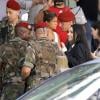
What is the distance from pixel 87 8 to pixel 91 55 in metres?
7.02

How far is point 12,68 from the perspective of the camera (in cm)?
728

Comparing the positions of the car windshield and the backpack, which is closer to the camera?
the car windshield

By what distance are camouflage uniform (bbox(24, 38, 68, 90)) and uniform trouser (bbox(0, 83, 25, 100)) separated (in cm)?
11

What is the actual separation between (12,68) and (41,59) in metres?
0.45

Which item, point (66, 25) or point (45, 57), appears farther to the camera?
point (66, 25)

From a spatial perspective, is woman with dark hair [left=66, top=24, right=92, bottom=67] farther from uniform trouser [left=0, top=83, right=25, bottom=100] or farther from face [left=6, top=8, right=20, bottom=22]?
uniform trouser [left=0, top=83, right=25, bottom=100]

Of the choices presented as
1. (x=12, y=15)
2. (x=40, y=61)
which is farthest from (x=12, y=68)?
(x=12, y=15)

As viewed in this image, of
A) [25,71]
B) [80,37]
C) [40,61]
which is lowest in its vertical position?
[25,71]

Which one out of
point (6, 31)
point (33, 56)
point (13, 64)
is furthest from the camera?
point (6, 31)

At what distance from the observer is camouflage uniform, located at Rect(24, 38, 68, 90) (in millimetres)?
7000

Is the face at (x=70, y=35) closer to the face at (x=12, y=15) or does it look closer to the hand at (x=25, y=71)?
the face at (x=12, y=15)

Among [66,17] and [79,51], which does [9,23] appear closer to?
[66,17]

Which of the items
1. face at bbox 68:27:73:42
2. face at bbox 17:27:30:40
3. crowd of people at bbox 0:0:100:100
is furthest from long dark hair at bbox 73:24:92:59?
face at bbox 17:27:30:40

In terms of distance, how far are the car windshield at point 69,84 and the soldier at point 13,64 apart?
220 cm
